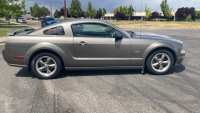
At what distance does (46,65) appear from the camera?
4695 mm

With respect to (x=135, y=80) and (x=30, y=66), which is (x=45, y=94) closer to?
(x=30, y=66)

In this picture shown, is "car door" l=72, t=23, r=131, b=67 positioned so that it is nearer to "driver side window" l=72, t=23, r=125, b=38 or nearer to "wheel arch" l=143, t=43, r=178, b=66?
"driver side window" l=72, t=23, r=125, b=38

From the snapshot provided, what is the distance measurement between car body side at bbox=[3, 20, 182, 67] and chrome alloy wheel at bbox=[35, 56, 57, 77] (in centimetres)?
23

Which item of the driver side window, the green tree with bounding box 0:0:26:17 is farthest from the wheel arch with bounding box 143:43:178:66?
the green tree with bounding box 0:0:26:17

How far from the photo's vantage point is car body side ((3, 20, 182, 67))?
4535mm

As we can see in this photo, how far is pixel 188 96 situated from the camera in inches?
146

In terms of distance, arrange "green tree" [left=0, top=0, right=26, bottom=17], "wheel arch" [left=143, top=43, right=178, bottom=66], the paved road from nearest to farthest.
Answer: the paved road
"wheel arch" [left=143, top=43, right=178, bottom=66]
"green tree" [left=0, top=0, right=26, bottom=17]

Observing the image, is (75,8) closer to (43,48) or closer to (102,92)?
(43,48)

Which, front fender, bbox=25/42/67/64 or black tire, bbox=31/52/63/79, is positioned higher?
front fender, bbox=25/42/67/64

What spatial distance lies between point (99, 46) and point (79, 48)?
0.52 meters

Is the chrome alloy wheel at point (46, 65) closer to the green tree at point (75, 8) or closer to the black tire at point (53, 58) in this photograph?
the black tire at point (53, 58)

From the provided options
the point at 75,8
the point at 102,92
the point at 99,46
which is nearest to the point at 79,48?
the point at 99,46

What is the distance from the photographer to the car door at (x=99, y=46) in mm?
4613

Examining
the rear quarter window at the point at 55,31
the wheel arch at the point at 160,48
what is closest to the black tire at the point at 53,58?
the rear quarter window at the point at 55,31
